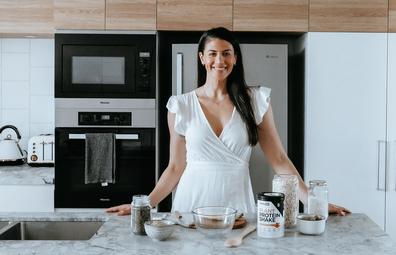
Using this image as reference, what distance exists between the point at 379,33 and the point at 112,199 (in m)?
2.01

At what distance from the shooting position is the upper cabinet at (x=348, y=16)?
2391 mm

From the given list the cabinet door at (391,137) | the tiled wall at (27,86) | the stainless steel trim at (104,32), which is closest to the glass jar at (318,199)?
the cabinet door at (391,137)

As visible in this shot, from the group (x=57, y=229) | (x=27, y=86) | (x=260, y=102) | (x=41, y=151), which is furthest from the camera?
(x=27, y=86)

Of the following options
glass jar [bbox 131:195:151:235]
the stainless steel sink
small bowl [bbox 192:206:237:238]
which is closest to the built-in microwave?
the stainless steel sink

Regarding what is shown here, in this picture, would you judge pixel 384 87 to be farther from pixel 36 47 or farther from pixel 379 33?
pixel 36 47

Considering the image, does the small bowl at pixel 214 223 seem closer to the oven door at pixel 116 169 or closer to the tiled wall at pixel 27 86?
the oven door at pixel 116 169

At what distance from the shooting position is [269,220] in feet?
3.42

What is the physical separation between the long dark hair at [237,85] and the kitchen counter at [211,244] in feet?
1.73

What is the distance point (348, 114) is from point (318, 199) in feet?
4.64

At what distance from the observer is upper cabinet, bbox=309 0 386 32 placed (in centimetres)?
239

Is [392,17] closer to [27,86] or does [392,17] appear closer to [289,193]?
[289,193]

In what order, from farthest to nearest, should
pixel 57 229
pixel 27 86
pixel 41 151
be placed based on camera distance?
pixel 27 86 → pixel 41 151 → pixel 57 229

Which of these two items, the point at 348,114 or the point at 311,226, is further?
the point at 348,114

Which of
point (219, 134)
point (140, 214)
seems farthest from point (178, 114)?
point (140, 214)
